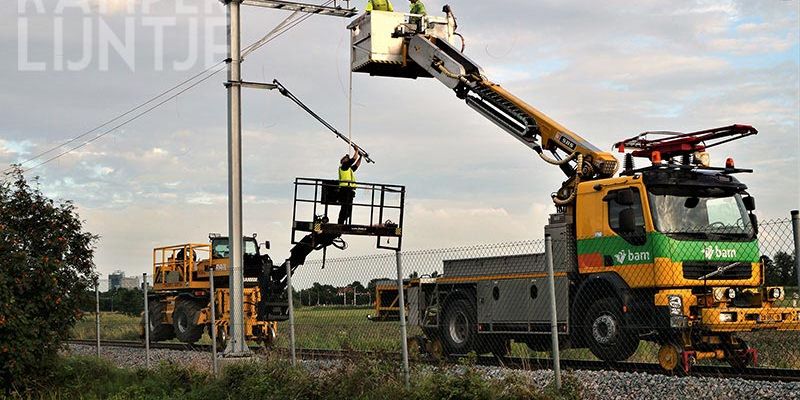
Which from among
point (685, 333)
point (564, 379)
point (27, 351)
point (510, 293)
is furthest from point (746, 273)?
point (27, 351)

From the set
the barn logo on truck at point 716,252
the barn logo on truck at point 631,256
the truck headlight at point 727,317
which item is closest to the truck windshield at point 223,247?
the barn logo on truck at point 631,256

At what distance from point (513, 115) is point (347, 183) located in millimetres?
4016

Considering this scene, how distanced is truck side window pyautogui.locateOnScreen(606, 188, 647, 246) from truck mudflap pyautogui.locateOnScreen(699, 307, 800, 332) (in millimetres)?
1399

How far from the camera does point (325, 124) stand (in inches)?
781

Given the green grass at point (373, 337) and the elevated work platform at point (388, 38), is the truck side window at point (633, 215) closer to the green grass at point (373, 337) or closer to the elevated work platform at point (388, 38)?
the green grass at point (373, 337)

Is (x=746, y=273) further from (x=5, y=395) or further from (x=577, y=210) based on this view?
(x=5, y=395)

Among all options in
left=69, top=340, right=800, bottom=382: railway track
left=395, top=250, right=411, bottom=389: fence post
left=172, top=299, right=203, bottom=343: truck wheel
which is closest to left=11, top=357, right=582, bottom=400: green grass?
left=395, top=250, right=411, bottom=389: fence post

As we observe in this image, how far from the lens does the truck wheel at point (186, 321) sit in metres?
26.0

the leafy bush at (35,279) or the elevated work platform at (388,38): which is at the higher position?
the elevated work platform at (388,38)

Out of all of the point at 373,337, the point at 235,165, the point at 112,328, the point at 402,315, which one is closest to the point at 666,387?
the point at 402,315

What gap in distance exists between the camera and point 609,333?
45.2 feet

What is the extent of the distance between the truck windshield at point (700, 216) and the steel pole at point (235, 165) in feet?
23.2

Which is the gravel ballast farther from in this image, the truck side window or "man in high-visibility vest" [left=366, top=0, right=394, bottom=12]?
"man in high-visibility vest" [left=366, top=0, right=394, bottom=12]

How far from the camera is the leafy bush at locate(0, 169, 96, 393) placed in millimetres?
15125
